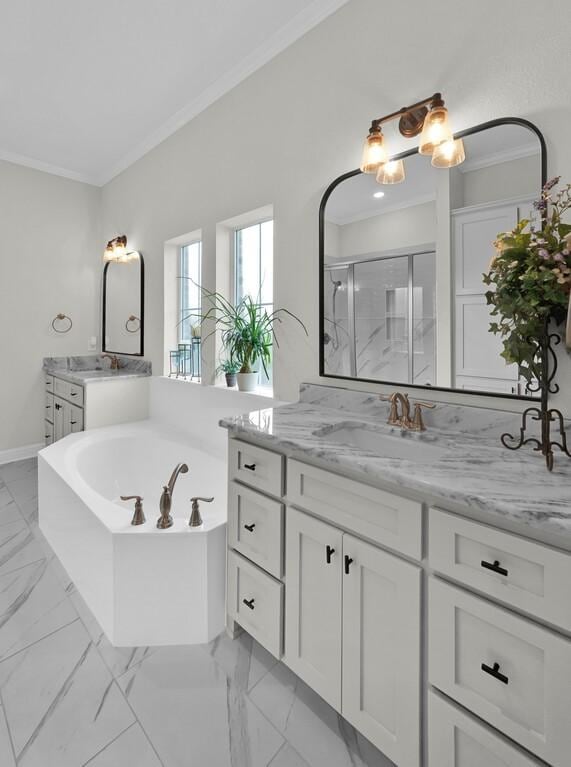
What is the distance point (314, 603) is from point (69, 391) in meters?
2.89

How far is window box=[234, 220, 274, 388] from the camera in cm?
253

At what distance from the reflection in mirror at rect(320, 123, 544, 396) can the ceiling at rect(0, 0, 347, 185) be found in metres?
1.07

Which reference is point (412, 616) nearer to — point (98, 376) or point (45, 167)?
point (98, 376)

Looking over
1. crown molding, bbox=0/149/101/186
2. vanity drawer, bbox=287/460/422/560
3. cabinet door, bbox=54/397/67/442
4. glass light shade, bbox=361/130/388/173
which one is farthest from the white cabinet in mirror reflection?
crown molding, bbox=0/149/101/186

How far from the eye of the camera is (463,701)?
916 mm

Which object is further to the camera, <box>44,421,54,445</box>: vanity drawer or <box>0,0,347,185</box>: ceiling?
<box>44,421,54,445</box>: vanity drawer

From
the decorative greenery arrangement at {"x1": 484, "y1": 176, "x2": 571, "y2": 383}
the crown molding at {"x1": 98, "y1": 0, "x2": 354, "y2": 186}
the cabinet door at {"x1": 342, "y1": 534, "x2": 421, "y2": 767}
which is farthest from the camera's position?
the crown molding at {"x1": 98, "y1": 0, "x2": 354, "y2": 186}

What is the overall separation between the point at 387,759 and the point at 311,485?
0.82 metres

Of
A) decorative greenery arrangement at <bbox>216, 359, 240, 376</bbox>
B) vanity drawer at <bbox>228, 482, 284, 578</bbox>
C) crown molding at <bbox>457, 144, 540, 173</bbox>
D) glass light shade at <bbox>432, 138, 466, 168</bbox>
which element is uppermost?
glass light shade at <bbox>432, 138, 466, 168</bbox>

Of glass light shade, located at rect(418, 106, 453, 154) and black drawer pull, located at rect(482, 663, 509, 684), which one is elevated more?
glass light shade, located at rect(418, 106, 453, 154)

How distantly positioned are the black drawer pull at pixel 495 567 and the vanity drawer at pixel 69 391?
120 inches

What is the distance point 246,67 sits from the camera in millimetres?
2342

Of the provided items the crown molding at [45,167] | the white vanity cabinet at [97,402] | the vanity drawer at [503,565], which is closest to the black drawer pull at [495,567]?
the vanity drawer at [503,565]

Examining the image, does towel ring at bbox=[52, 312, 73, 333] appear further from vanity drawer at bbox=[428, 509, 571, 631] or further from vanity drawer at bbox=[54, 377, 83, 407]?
vanity drawer at bbox=[428, 509, 571, 631]
